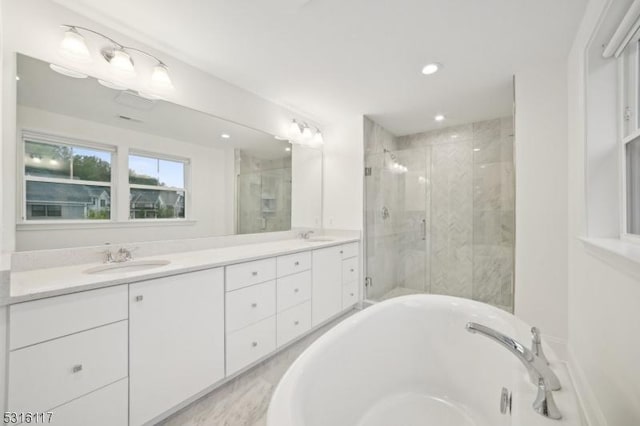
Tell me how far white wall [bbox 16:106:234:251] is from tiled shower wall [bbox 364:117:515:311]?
5.74 feet

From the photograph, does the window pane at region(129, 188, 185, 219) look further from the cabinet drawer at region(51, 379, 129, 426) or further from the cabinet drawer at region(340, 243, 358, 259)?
the cabinet drawer at region(340, 243, 358, 259)

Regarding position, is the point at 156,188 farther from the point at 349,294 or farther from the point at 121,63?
the point at 349,294

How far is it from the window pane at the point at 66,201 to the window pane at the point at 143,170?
0.59ft

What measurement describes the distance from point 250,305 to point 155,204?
3.32 feet

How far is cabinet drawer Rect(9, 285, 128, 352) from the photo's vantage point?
36.6 inches

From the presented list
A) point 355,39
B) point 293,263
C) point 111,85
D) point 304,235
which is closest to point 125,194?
point 111,85

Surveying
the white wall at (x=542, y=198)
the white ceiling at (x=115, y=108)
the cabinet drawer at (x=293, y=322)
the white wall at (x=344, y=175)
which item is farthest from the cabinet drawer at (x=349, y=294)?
the white ceiling at (x=115, y=108)

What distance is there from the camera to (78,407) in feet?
3.43

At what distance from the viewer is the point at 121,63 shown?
1.57 metres

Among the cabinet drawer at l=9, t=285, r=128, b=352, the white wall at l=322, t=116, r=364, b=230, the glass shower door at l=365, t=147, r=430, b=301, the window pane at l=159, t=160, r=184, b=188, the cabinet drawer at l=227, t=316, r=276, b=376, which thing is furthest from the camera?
the glass shower door at l=365, t=147, r=430, b=301

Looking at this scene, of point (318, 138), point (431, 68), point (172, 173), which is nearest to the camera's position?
point (172, 173)

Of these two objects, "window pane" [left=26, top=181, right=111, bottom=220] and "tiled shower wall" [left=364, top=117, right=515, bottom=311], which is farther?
"tiled shower wall" [left=364, top=117, right=515, bottom=311]

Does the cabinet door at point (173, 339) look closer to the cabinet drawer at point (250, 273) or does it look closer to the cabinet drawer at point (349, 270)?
the cabinet drawer at point (250, 273)

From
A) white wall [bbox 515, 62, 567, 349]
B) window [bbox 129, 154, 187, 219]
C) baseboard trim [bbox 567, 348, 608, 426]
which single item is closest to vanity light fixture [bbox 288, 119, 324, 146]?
window [bbox 129, 154, 187, 219]
